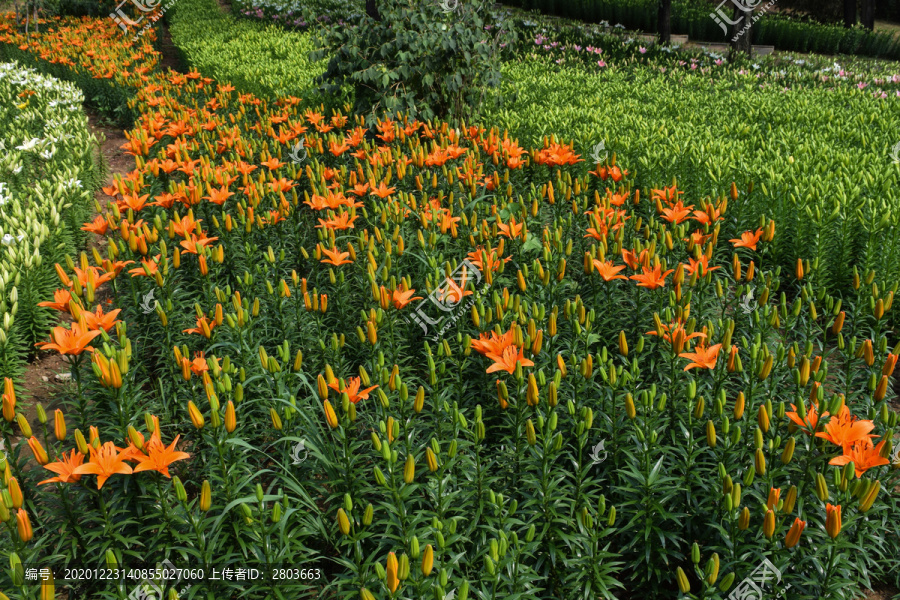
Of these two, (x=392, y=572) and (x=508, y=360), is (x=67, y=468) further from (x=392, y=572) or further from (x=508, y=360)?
(x=508, y=360)

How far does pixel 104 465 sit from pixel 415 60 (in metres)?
6.09

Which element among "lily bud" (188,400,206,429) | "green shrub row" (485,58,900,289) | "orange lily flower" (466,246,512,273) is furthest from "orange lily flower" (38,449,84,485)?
"green shrub row" (485,58,900,289)

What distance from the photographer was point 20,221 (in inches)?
195

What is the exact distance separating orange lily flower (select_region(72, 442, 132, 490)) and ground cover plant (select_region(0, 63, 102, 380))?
1911mm

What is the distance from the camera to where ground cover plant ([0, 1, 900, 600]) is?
213 centimetres

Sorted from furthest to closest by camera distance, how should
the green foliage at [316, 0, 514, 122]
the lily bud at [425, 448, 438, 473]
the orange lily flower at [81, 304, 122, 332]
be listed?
the green foliage at [316, 0, 514, 122] < the orange lily flower at [81, 304, 122, 332] < the lily bud at [425, 448, 438, 473]

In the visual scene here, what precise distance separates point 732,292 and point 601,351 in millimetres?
1961

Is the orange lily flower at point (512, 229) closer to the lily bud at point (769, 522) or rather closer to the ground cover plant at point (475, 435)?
the ground cover plant at point (475, 435)

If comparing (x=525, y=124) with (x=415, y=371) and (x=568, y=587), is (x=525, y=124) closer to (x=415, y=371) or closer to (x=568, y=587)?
(x=415, y=371)

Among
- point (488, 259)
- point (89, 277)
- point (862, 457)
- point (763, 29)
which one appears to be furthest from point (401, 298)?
point (763, 29)

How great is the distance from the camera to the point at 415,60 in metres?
7.16

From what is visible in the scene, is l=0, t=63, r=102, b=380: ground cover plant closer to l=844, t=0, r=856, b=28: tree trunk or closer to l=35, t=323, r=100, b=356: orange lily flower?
l=35, t=323, r=100, b=356: orange lily flower

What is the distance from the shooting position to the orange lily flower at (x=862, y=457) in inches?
77.1

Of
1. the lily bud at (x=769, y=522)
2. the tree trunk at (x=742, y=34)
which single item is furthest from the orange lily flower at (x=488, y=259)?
the tree trunk at (x=742, y=34)
